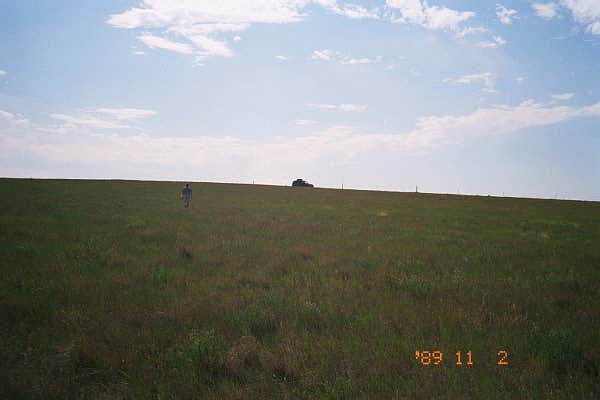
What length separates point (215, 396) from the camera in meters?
3.71

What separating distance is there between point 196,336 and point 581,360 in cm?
492

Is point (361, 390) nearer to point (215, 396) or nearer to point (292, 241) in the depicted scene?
point (215, 396)

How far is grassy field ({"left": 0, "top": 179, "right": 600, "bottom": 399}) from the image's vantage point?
3906 millimetres

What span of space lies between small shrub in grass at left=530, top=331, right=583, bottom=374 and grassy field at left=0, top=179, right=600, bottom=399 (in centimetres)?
2

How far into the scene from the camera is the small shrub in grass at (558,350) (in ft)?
13.3

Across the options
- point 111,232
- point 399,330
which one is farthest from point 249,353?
point 111,232

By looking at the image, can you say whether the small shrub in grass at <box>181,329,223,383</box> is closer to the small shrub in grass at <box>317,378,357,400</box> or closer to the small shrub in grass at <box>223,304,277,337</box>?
the small shrub in grass at <box>223,304,277,337</box>

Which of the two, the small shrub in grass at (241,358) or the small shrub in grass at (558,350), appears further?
the small shrub in grass at (241,358)

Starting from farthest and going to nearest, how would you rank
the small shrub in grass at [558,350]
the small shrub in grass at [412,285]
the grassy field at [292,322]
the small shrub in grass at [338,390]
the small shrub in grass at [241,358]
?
the small shrub in grass at [412,285] → the small shrub in grass at [241,358] → the small shrub in grass at [558,350] → the grassy field at [292,322] → the small shrub in grass at [338,390]
